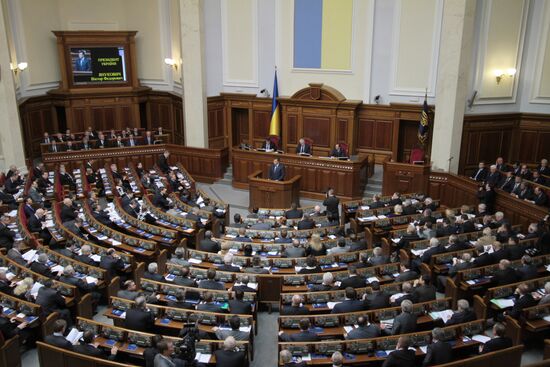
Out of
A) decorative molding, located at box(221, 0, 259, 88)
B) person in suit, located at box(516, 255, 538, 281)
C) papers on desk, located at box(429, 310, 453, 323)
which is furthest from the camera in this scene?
decorative molding, located at box(221, 0, 259, 88)

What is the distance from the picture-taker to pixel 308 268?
10.7 meters

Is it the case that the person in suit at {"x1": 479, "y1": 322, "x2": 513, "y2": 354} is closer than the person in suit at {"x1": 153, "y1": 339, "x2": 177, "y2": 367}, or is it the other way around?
the person in suit at {"x1": 153, "y1": 339, "x2": 177, "y2": 367}

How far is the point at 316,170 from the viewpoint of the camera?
58.5ft

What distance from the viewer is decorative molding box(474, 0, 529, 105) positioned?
17406 mm

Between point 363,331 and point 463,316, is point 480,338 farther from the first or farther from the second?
point 363,331

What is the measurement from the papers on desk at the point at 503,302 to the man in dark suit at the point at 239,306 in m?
4.47

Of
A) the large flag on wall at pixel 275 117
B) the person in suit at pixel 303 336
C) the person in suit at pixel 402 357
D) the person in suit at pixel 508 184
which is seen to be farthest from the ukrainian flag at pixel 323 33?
the person in suit at pixel 402 357

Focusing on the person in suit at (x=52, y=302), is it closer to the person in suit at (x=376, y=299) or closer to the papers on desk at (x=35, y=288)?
the papers on desk at (x=35, y=288)

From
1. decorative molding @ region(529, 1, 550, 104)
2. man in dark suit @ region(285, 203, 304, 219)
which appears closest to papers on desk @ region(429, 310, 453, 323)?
man in dark suit @ region(285, 203, 304, 219)

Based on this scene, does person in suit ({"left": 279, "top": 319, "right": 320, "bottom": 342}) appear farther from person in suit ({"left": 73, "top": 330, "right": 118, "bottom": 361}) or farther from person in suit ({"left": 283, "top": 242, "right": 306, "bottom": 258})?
person in suit ({"left": 283, "top": 242, "right": 306, "bottom": 258})

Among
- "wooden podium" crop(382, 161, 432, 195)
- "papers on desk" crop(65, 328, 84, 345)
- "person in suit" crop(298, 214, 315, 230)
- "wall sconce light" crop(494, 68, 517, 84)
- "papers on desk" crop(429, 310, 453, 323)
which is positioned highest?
"wall sconce light" crop(494, 68, 517, 84)

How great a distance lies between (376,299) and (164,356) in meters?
3.86

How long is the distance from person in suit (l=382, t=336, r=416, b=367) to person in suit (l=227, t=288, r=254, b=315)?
2.68 meters

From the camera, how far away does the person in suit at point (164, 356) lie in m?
7.09
